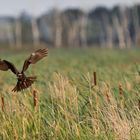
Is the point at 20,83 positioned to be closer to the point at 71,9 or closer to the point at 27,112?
the point at 27,112

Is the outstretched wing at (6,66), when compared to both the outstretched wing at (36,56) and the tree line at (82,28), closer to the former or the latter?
the outstretched wing at (36,56)

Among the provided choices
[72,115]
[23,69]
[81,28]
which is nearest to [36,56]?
[23,69]

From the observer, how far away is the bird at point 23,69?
426cm

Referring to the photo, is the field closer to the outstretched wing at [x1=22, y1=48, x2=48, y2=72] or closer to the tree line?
the outstretched wing at [x1=22, y1=48, x2=48, y2=72]

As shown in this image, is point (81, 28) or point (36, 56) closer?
point (36, 56)

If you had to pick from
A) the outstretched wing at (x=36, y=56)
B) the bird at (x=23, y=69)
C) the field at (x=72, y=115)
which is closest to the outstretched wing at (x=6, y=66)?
the bird at (x=23, y=69)

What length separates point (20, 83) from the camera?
4266 mm

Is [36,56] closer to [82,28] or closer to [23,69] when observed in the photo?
[23,69]

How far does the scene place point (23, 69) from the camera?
14.2 feet

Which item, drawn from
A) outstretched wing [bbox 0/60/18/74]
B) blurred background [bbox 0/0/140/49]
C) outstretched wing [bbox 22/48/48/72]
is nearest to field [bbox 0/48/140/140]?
outstretched wing [bbox 22/48/48/72]

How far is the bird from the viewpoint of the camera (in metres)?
4.26

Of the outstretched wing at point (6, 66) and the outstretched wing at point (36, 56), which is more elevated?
the outstretched wing at point (36, 56)

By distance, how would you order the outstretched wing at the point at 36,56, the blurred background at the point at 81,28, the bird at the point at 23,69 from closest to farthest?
1. the bird at the point at 23,69
2. the outstretched wing at the point at 36,56
3. the blurred background at the point at 81,28

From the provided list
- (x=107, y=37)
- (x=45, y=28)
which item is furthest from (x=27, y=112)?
(x=45, y=28)
